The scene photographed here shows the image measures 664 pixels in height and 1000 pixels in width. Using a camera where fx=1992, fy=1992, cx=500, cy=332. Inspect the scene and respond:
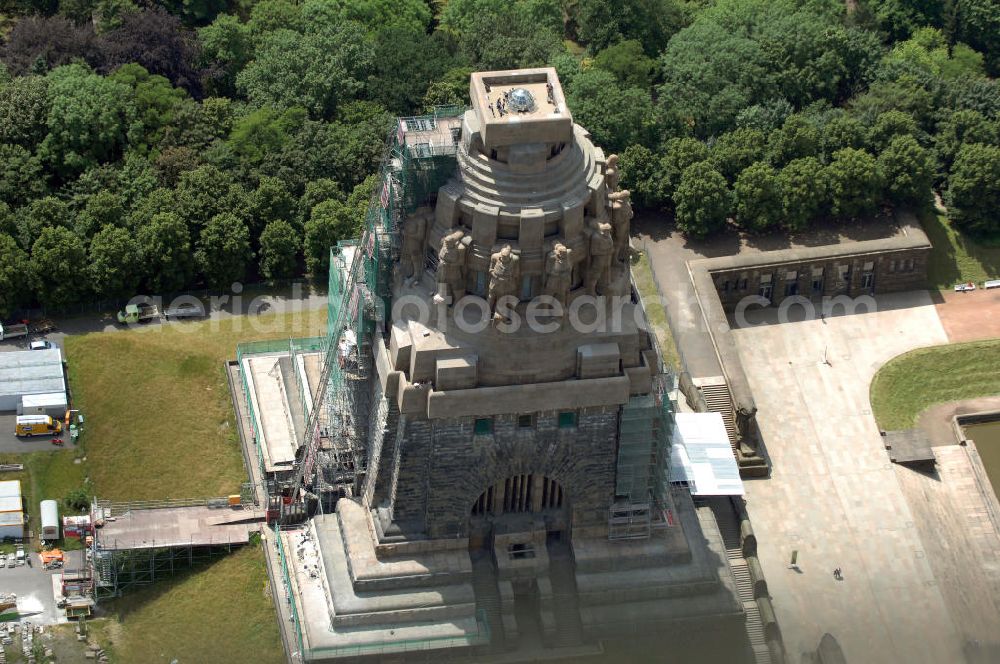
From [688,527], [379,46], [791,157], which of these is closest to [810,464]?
[688,527]

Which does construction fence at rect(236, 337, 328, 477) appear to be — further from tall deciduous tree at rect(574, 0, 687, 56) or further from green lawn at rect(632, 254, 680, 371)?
tall deciduous tree at rect(574, 0, 687, 56)

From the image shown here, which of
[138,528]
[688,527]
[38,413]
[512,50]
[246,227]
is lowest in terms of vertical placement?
[688,527]

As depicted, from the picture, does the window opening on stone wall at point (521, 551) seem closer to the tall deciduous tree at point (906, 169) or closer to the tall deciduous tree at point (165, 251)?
the tall deciduous tree at point (165, 251)

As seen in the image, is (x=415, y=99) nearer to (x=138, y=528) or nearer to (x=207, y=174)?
(x=207, y=174)

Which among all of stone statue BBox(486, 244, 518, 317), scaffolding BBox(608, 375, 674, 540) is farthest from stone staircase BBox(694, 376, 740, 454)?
stone statue BBox(486, 244, 518, 317)

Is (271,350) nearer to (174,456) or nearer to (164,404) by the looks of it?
(164,404)
